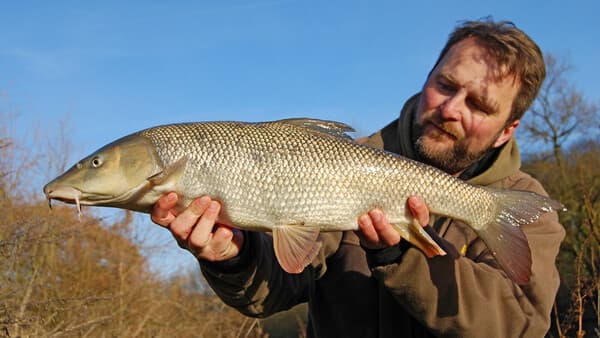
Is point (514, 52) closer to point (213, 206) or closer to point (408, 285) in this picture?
point (408, 285)

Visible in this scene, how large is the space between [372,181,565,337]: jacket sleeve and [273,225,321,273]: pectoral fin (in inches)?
15.4

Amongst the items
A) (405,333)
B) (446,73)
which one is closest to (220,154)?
(405,333)

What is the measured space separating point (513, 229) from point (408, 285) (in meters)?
0.56

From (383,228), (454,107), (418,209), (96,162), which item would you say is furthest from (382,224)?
(96,162)

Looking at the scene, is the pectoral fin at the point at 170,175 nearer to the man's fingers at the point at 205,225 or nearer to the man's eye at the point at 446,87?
the man's fingers at the point at 205,225

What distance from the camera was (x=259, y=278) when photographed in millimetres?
3061

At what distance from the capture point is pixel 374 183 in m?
2.65

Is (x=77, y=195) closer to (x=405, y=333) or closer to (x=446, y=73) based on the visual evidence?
(x=405, y=333)

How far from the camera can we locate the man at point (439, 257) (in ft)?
9.05

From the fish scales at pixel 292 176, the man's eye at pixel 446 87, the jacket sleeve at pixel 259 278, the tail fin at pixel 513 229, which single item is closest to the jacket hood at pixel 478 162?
the man's eye at pixel 446 87

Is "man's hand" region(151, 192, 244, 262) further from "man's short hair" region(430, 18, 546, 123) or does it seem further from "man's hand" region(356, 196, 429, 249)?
"man's short hair" region(430, 18, 546, 123)

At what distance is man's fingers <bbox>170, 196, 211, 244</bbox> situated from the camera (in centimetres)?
251

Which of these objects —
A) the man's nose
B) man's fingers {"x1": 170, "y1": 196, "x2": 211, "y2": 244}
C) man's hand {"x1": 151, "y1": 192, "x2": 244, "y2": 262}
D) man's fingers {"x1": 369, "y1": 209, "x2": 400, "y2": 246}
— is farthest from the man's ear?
man's fingers {"x1": 170, "y1": 196, "x2": 211, "y2": 244}

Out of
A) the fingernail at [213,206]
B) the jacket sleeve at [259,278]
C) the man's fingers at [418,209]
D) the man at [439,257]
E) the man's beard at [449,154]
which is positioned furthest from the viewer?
the man's beard at [449,154]
